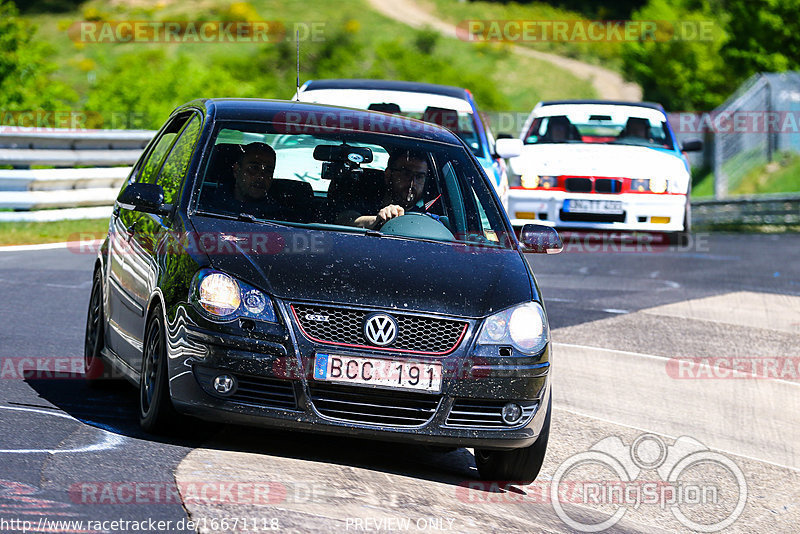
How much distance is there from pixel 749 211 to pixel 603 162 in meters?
13.6

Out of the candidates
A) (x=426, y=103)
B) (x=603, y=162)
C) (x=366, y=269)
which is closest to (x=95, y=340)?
(x=366, y=269)

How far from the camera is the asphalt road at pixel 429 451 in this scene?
5.14 meters

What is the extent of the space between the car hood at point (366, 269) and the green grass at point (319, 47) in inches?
3072

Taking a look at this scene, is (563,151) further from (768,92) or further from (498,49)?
(498,49)

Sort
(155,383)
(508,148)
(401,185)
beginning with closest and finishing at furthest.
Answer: (155,383), (401,185), (508,148)

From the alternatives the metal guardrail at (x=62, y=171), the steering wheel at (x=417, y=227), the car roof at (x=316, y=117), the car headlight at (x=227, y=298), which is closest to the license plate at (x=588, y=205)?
the metal guardrail at (x=62, y=171)

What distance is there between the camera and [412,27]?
11925 cm

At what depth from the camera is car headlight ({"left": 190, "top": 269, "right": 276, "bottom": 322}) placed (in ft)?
18.7

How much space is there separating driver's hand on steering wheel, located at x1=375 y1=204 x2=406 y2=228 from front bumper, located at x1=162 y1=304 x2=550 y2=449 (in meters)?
1.10

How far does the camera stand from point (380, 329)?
225 inches

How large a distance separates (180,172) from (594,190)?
32.6ft

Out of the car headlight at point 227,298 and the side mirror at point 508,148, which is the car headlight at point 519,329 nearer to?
the car headlight at point 227,298

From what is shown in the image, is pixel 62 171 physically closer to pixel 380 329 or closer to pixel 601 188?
pixel 601 188

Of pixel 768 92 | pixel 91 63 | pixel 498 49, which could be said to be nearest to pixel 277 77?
pixel 91 63
